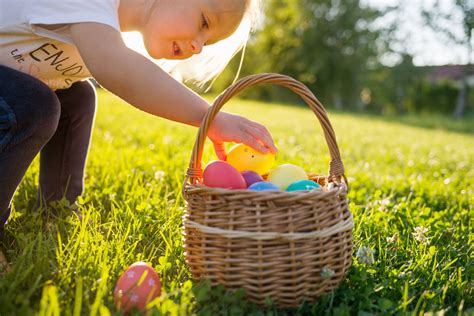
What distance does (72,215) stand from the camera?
7.57 feet

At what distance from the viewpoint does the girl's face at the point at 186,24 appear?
2.06 m

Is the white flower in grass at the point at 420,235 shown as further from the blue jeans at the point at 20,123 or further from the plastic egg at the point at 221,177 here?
the blue jeans at the point at 20,123

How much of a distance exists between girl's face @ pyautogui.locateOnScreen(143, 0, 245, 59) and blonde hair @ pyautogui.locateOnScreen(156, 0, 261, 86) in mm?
130

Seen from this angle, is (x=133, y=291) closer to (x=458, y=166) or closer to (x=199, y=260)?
(x=199, y=260)

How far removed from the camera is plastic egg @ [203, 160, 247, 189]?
1.79 metres

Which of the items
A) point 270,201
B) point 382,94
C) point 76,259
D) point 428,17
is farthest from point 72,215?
point 382,94

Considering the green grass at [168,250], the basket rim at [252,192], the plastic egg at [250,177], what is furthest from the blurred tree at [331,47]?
the basket rim at [252,192]

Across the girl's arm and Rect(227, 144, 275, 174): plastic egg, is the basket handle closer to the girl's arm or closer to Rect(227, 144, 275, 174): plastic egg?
the girl's arm

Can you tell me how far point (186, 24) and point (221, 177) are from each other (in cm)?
68

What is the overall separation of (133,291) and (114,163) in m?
1.82

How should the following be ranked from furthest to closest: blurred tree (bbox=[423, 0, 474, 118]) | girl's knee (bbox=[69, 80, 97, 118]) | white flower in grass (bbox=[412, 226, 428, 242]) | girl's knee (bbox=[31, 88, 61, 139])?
1. blurred tree (bbox=[423, 0, 474, 118])
2. girl's knee (bbox=[69, 80, 97, 118])
3. white flower in grass (bbox=[412, 226, 428, 242])
4. girl's knee (bbox=[31, 88, 61, 139])

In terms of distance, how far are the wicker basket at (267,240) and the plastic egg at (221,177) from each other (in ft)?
0.41

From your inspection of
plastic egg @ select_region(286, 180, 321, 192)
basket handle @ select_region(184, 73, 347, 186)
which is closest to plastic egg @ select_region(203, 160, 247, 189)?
basket handle @ select_region(184, 73, 347, 186)

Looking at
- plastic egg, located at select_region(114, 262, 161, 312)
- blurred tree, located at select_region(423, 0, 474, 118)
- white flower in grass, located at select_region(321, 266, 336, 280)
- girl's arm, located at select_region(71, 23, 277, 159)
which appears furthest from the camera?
blurred tree, located at select_region(423, 0, 474, 118)
